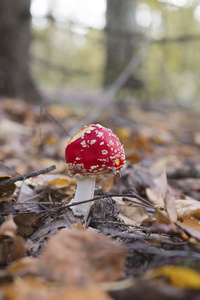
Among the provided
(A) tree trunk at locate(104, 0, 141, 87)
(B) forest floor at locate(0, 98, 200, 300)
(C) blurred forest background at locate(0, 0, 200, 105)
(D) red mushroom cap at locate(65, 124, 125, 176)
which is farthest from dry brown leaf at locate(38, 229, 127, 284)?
(A) tree trunk at locate(104, 0, 141, 87)

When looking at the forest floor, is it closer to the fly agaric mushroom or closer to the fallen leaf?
the fallen leaf

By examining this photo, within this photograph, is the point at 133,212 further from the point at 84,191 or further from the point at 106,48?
the point at 106,48

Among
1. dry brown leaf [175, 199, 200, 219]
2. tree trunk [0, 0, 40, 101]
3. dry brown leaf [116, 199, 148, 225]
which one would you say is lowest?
dry brown leaf [116, 199, 148, 225]

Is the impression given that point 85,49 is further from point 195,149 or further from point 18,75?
point 195,149

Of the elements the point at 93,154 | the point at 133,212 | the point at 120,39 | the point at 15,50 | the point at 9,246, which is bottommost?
the point at 133,212

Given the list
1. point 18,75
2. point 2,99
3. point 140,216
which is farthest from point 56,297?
point 18,75

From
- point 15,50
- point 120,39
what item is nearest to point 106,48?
point 120,39
